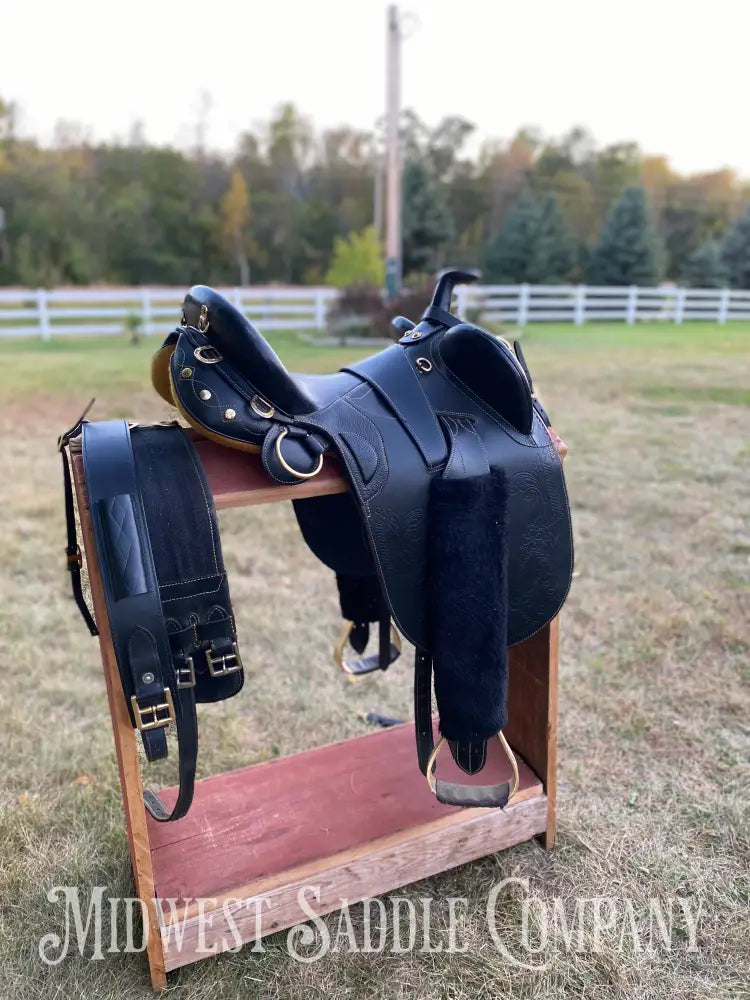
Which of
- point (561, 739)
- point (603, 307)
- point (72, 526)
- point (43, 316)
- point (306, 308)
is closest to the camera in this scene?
point (72, 526)

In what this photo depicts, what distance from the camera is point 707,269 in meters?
23.5

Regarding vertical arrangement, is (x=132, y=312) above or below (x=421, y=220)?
below

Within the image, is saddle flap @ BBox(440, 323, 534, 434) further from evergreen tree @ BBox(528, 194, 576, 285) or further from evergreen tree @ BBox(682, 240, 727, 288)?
evergreen tree @ BBox(682, 240, 727, 288)

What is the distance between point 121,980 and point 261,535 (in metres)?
2.22

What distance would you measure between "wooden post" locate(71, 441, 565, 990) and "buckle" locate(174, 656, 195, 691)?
122 millimetres

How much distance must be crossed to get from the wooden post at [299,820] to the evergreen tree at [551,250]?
2444 centimetres

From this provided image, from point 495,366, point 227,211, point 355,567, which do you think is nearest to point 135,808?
point 355,567

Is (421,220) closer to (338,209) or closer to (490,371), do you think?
(338,209)

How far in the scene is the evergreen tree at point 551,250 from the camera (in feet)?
79.4

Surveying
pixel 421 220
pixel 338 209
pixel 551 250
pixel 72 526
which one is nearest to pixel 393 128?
pixel 72 526

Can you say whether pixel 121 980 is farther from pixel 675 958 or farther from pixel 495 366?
pixel 495 366

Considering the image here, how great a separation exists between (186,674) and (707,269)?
2638 centimetres

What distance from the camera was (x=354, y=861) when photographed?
53.7 inches

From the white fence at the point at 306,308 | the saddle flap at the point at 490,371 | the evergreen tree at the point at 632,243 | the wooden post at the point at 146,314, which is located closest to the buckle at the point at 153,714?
the saddle flap at the point at 490,371
